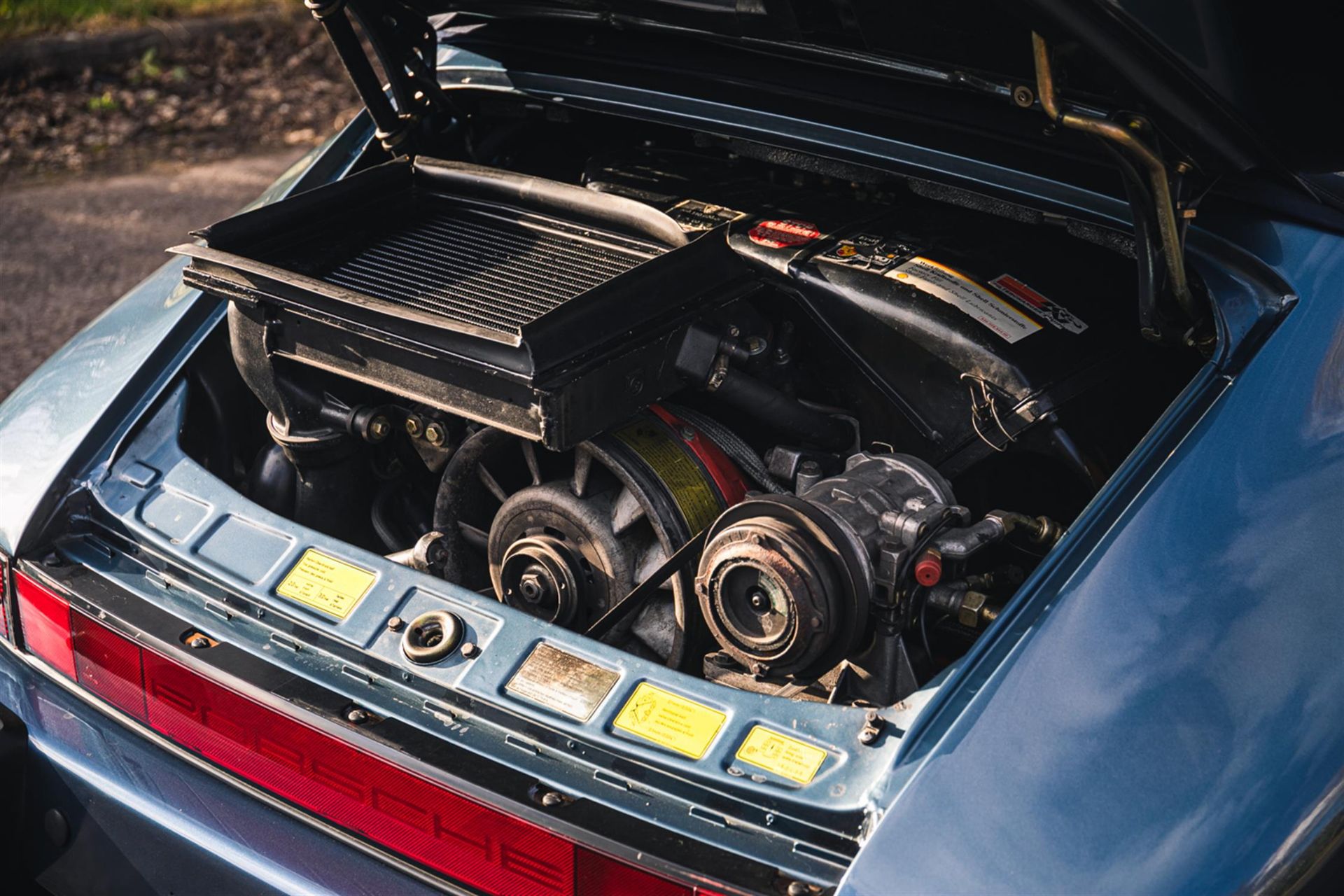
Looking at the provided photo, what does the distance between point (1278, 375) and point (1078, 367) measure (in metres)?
0.28

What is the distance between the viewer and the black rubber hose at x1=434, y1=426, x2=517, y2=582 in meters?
1.88

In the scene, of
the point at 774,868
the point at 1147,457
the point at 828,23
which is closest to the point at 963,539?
the point at 1147,457

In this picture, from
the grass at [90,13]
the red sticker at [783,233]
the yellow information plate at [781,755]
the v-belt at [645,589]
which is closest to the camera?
the yellow information plate at [781,755]

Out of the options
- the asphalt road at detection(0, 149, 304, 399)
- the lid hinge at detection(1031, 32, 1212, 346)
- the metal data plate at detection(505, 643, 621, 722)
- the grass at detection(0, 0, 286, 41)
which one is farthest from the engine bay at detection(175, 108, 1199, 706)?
the grass at detection(0, 0, 286, 41)

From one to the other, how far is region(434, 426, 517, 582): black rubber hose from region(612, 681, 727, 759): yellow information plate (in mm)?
483

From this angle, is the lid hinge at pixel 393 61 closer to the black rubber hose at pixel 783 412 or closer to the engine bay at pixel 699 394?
the engine bay at pixel 699 394

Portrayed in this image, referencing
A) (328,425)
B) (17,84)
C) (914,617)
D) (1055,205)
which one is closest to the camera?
(914,617)

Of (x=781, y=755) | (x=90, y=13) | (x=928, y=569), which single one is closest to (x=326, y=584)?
(x=781, y=755)

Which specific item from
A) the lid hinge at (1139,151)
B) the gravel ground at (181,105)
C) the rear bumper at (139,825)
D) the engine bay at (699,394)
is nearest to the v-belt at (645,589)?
the engine bay at (699,394)

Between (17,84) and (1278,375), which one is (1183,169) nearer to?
(1278,375)

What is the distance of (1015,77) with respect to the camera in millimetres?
1693

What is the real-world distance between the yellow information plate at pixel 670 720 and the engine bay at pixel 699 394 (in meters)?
0.13

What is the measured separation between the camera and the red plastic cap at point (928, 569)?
156cm

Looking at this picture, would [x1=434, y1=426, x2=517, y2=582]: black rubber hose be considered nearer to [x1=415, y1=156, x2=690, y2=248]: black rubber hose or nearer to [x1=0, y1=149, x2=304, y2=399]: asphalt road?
[x1=415, y1=156, x2=690, y2=248]: black rubber hose
